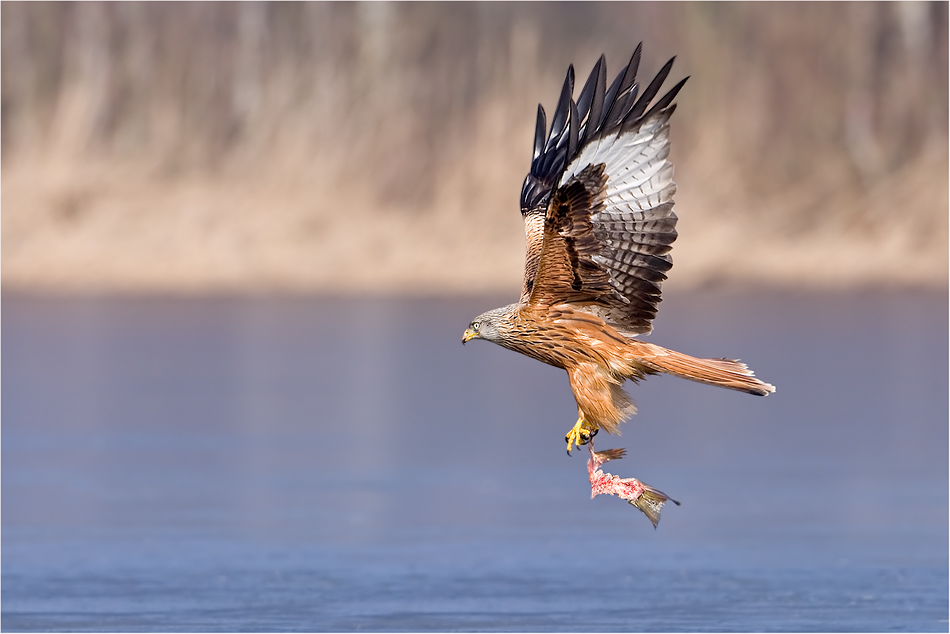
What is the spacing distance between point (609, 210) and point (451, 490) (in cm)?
509

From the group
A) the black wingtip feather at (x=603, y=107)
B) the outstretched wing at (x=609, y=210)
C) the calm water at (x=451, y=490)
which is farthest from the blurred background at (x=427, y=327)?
the black wingtip feather at (x=603, y=107)

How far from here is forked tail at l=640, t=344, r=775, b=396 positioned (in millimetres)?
7379

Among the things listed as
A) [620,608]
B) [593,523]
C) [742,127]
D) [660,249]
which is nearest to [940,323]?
[742,127]

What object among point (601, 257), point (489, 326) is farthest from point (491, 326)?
point (601, 257)

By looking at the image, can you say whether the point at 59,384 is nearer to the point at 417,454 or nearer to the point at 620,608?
the point at 417,454

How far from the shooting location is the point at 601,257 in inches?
319

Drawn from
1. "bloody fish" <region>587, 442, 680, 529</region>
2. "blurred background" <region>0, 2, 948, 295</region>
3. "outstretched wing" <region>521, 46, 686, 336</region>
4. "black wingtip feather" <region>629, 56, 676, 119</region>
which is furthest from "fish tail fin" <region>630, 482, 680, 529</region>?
"blurred background" <region>0, 2, 948, 295</region>

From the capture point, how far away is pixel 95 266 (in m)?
29.2

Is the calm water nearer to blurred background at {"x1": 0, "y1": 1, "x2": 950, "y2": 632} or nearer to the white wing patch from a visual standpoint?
blurred background at {"x1": 0, "y1": 1, "x2": 950, "y2": 632}

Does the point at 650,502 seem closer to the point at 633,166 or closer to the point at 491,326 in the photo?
the point at 491,326

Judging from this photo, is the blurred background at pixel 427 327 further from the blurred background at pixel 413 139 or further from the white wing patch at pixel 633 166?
Result: the white wing patch at pixel 633 166

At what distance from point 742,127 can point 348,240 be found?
6932 millimetres

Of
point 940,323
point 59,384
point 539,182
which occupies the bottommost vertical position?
point 539,182

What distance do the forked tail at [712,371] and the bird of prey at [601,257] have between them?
1 cm
